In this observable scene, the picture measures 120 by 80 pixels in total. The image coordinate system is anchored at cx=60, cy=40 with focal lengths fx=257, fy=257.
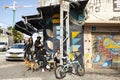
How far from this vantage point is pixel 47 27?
17.1 metres

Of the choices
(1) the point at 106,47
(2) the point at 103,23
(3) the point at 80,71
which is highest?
(2) the point at 103,23

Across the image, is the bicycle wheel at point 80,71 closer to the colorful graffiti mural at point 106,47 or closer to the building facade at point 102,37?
the building facade at point 102,37

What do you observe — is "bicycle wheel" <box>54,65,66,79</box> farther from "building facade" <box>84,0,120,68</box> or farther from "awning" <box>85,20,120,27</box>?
"awning" <box>85,20,120,27</box>

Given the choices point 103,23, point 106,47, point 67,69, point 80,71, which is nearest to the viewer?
point 67,69

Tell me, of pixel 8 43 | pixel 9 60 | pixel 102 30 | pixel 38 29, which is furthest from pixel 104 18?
pixel 8 43

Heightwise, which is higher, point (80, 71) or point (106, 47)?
point (106, 47)

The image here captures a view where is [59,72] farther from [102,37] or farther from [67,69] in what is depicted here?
[102,37]

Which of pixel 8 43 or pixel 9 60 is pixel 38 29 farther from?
pixel 8 43

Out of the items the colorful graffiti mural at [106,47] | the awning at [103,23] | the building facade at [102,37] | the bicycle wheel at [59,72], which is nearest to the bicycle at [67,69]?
the bicycle wheel at [59,72]

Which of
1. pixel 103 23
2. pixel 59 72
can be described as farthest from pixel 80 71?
pixel 103 23

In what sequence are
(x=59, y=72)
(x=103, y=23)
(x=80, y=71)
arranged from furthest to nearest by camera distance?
(x=103, y=23)
(x=80, y=71)
(x=59, y=72)

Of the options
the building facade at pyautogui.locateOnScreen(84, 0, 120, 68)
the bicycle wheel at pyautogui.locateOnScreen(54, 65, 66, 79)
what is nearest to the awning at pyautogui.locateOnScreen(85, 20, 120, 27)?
the building facade at pyautogui.locateOnScreen(84, 0, 120, 68)

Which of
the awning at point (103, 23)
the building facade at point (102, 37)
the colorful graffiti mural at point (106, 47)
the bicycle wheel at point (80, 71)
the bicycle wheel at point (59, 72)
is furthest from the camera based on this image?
the colorful graffiti mural at point (106, 47)

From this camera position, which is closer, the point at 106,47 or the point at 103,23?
the point at 103,23
